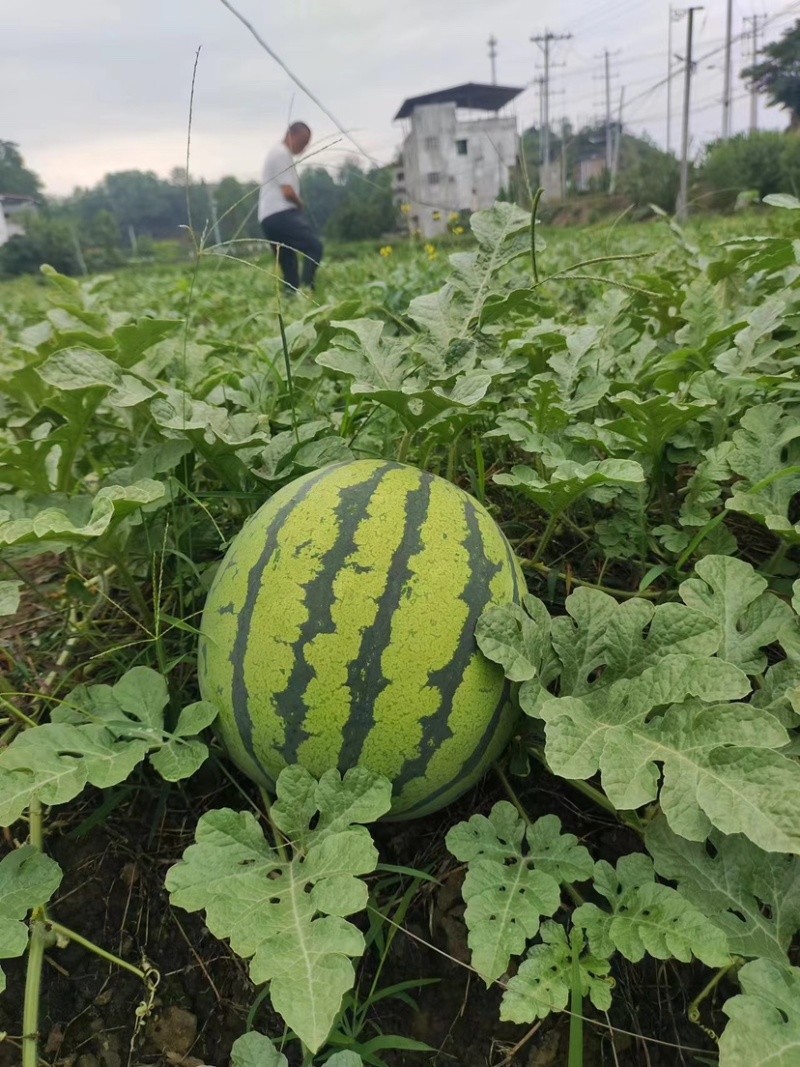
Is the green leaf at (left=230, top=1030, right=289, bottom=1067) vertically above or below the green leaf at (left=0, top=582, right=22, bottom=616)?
→ below

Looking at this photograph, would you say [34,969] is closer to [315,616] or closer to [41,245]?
[315,616]

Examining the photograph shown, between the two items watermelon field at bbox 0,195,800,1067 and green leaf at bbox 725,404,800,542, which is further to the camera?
green leaf at bbox 725,404,800,542

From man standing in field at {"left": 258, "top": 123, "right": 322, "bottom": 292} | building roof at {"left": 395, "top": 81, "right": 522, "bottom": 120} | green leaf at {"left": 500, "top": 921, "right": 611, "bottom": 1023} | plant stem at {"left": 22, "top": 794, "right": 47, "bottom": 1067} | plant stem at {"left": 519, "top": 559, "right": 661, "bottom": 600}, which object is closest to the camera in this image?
green leaf at {"left": 500, "top": 921, "right": 611, "bottom": 1023}

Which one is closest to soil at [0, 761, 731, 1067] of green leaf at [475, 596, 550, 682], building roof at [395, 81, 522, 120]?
→ green leaf at [475, 596, 550, 682]

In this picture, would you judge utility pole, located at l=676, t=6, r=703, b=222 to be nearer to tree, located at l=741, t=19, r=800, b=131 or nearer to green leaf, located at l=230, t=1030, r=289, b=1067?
green leaf, located at l=230, t=1030, r=289, b=1067

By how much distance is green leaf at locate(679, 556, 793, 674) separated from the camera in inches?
49.0

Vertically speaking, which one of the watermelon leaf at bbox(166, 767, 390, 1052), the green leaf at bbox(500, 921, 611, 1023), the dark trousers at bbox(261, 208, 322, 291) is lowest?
the green leaf at bbox(500, 921, 611, 1023)

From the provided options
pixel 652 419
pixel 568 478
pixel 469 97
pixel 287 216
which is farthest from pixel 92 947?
pixel 469 97

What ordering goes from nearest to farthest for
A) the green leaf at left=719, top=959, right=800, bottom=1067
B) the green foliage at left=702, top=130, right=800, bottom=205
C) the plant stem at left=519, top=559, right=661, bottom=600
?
the green leaf at left=719, top=959, right=800, bottom=1067
the plant stem at left=519, top=559, right=661, bottom=600
the green foliage at left=702, top=130, right=800, bottom=205

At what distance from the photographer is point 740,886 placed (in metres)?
1.08

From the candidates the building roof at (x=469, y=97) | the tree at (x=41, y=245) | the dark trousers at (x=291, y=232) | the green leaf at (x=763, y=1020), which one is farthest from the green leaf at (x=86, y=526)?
Answer: the building roof at (x=469, y=97)

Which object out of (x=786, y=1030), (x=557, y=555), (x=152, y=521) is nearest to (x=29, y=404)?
(x=152, y=521)

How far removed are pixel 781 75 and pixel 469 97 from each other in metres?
19.7

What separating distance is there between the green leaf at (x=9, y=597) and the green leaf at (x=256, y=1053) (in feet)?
2.52
